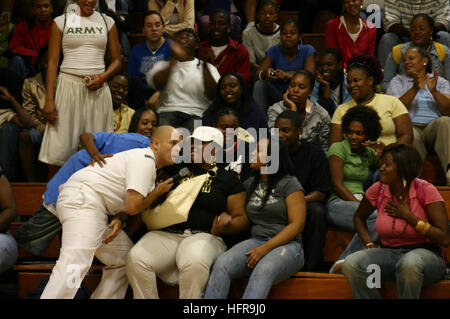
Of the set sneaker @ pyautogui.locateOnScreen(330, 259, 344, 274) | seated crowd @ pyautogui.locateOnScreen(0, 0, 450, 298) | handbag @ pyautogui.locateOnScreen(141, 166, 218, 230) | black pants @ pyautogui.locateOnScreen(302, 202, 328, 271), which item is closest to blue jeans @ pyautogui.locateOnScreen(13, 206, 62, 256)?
seated crowd @ pyautogui.locateOnScreen(0, 0, 450, 298)

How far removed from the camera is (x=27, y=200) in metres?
4.74

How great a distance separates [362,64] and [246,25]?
1.98 m

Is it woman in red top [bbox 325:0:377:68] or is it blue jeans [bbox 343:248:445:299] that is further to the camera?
woman in red top [bbox 325:0:377:68]

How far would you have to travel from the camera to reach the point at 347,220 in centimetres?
410

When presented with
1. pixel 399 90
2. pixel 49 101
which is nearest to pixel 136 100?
pixel 49 101

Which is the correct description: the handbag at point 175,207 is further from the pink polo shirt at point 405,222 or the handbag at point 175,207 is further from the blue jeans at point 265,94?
the blue jeans at point 265,94

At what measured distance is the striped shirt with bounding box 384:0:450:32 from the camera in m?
6.13

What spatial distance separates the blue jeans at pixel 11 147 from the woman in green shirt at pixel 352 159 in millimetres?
2318

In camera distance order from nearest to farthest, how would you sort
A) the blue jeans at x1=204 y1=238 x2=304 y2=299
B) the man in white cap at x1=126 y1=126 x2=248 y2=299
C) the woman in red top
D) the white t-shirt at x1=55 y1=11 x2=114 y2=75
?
1. the blue jeans at x1=204 y1=238 x2=304 y2=299
2. the man in white cap at x1=126 y1=126 x2=248 y2=299
3. the white t-shirt at x1=55 y1=11 x2=114 y2=75
4. the woman in red top

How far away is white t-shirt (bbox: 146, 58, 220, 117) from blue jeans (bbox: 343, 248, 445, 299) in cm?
198

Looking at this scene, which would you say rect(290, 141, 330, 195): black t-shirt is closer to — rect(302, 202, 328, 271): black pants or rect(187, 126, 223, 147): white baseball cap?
rect(302, 202, 328, 271): black pants

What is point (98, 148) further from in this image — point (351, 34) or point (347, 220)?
point (351, 34)

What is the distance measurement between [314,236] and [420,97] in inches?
71.4
